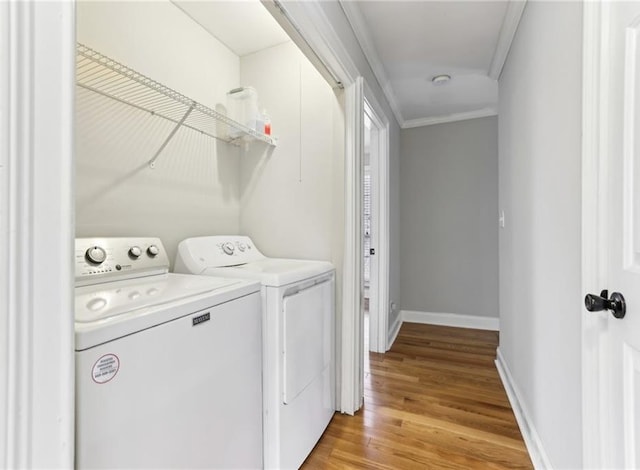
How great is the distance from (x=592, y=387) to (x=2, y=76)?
153 centimetres

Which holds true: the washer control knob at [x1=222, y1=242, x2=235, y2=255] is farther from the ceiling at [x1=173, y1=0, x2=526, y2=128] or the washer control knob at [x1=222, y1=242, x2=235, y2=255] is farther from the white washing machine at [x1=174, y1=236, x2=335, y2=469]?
the ceiling at [x1=173, y1=0, x2=526, y2=128]

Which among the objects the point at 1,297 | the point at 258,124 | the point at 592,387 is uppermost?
the point at 258,124

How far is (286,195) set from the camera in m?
2.00

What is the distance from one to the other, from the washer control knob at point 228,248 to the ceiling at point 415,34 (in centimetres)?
135

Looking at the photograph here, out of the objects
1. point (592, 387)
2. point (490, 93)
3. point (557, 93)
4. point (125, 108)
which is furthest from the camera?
point (490, 93)

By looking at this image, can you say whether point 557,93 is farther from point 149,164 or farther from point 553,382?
point 149,164

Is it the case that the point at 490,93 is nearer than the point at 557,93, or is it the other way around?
the point at 557,93

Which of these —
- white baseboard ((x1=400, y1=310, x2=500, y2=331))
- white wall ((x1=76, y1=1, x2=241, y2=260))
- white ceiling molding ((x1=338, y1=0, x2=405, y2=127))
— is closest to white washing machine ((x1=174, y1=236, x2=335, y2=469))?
white wall ((x1=76, y1=1, x2=241, y2=260))

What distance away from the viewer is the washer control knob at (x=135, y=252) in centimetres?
131

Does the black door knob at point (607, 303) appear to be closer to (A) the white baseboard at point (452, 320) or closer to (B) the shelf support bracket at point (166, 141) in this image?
(B) the shelf support bracket at point (166, 141)

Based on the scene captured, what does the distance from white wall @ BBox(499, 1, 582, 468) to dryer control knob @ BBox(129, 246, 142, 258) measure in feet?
5.56

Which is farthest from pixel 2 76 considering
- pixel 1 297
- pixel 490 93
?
pixel 490 93

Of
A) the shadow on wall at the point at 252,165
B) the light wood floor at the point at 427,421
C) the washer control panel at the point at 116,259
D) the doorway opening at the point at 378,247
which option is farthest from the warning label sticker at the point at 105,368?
the doorway opening at the point at 378,247

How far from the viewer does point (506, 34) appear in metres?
1.92
